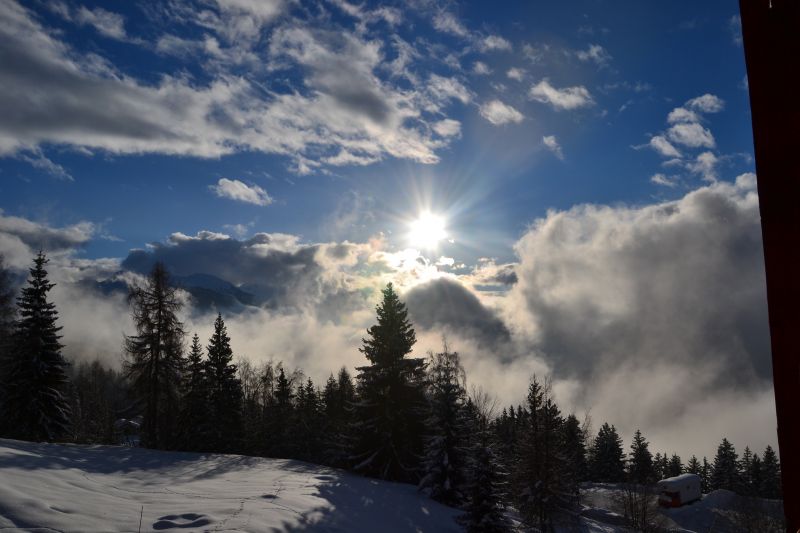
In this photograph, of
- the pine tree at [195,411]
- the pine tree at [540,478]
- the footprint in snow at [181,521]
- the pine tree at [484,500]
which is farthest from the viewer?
the pine tree at [195,411]

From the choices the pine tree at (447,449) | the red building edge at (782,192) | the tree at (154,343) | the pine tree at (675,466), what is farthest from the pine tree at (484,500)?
the pine tree at (675,466)

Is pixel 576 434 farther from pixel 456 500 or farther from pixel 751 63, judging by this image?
pixel 751 63

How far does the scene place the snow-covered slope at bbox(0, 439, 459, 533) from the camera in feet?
30.0

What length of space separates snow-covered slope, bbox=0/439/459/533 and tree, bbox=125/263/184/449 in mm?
8027

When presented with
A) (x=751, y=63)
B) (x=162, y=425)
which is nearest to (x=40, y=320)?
(x=162, y=425)

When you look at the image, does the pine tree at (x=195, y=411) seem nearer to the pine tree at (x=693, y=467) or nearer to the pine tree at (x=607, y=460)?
the pine tree at (x=607, y=460)

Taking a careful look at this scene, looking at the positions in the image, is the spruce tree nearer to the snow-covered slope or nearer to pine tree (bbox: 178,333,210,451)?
pine tree (bbox: 178,333,210,451)

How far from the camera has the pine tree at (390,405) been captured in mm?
28250

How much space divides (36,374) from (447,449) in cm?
2418

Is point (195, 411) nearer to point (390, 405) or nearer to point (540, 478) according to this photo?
point (390, 405)

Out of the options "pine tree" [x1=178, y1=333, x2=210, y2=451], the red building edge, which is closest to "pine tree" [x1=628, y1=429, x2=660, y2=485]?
"pine tree" [x1=178, y1=333, x2=210, y2=451]

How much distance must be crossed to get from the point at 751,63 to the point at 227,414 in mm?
42634

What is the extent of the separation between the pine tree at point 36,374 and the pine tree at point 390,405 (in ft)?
58.6

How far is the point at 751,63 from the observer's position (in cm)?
150
